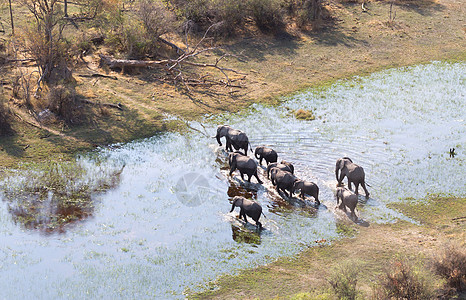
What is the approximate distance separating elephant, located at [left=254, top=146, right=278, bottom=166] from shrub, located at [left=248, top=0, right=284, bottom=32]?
17986mm

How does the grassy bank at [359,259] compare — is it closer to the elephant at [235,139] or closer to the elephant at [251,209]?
the elephant at [251,209]

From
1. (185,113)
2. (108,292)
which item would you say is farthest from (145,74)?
(108,292)

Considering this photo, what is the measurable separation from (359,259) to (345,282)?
8.77ft

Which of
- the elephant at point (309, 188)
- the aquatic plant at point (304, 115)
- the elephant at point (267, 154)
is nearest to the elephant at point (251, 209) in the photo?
the elephant at point (309, 188)

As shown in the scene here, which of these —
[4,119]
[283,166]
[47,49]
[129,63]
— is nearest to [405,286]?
[283,166]

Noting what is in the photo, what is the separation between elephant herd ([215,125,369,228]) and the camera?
17.7 m

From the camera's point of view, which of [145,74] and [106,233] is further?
[145,74]

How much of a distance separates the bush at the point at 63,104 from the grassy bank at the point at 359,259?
13238 mm

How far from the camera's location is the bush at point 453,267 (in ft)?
44.7

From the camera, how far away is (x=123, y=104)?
88.7 ft

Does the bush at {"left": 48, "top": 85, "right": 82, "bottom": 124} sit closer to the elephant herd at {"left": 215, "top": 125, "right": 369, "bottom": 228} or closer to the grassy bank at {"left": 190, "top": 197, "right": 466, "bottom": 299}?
the elephant herd at {"left": 215, "top": 125, "right": 369, "bottom": 228}

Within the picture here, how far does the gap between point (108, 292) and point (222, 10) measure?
2551 centimetres

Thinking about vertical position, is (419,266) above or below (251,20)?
below

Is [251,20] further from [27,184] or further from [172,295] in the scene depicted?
[172,295]
